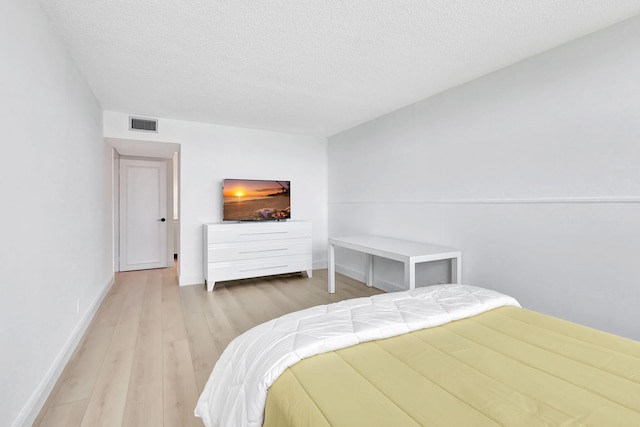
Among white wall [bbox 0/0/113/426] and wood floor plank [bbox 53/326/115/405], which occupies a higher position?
white wall [bbox 0/0/113/426]

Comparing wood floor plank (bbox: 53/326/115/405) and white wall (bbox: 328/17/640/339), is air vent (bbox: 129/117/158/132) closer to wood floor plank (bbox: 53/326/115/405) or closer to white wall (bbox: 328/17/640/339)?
wood floor plank (bbox: 53/326/115/405)

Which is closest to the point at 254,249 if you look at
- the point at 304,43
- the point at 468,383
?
the point at 304,43

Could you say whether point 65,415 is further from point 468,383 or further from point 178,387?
point 468,383

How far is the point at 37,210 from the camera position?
166 centimetres

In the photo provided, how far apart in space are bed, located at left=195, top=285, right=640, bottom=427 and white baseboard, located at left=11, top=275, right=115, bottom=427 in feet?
3.23

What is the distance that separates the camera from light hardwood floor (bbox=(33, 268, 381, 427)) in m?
1.61

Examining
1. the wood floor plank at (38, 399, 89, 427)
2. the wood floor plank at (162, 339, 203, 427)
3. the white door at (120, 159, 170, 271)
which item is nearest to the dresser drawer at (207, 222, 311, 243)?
the wood floor plank at (162, 339, 203, 427)

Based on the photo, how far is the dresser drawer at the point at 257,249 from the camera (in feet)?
12.8

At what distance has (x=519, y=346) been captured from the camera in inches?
44.6

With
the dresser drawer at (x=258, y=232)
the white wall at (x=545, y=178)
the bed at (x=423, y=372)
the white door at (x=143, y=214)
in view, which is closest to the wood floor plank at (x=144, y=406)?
the bed at (x=423, y=372)

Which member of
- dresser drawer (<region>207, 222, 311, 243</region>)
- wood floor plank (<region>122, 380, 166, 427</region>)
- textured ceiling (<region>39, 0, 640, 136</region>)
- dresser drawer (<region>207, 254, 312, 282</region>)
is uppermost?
textured ceiling (<region>39, 0, 640, 136</region>)

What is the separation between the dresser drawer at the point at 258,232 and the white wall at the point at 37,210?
1.46 metres

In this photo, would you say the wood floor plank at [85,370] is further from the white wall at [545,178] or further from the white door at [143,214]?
the white wall at [545,178]

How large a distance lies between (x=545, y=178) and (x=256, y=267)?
337 centimetres
